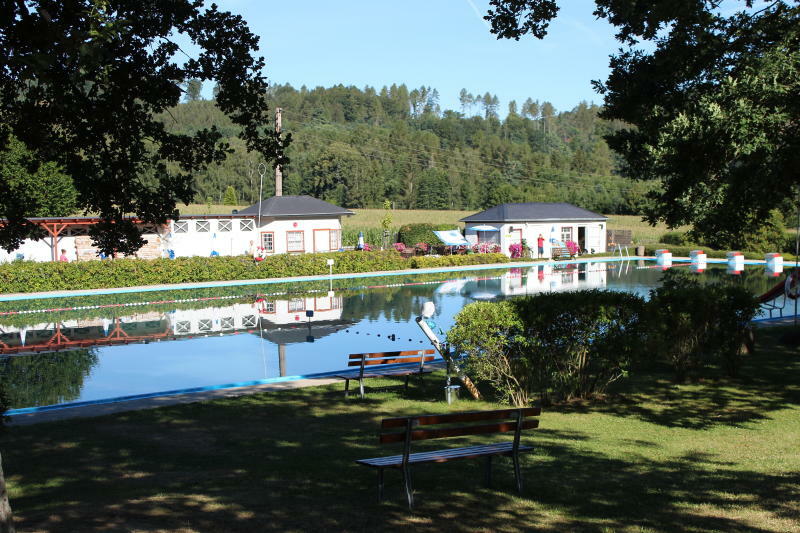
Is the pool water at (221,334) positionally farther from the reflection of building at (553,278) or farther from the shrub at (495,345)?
the shrub at (495,345)

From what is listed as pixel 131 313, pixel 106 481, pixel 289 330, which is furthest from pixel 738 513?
pixel 131 313

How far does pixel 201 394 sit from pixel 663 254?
32.0 metres

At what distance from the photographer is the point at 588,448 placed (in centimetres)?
722

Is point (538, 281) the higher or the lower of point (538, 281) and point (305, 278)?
the lower

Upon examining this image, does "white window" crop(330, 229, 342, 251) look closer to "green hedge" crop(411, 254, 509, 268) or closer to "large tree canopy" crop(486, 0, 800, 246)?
"green hedge" crop(411, 254, 509, 268)

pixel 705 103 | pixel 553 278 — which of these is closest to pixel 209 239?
pixel 553 278

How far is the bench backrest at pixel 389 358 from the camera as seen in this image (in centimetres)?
1059

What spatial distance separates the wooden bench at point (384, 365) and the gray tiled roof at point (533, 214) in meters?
31.3

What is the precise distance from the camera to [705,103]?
26.5 ft

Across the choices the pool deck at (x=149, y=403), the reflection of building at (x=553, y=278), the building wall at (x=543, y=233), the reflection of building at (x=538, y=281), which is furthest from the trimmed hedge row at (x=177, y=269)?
the pool deck at (x=149, y=403)

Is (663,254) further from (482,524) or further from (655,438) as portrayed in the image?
(482,524)

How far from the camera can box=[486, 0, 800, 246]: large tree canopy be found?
787 centimetres

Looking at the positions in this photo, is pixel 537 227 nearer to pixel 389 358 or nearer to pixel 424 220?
pixel 424 220

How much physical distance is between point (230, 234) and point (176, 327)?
755 inches
